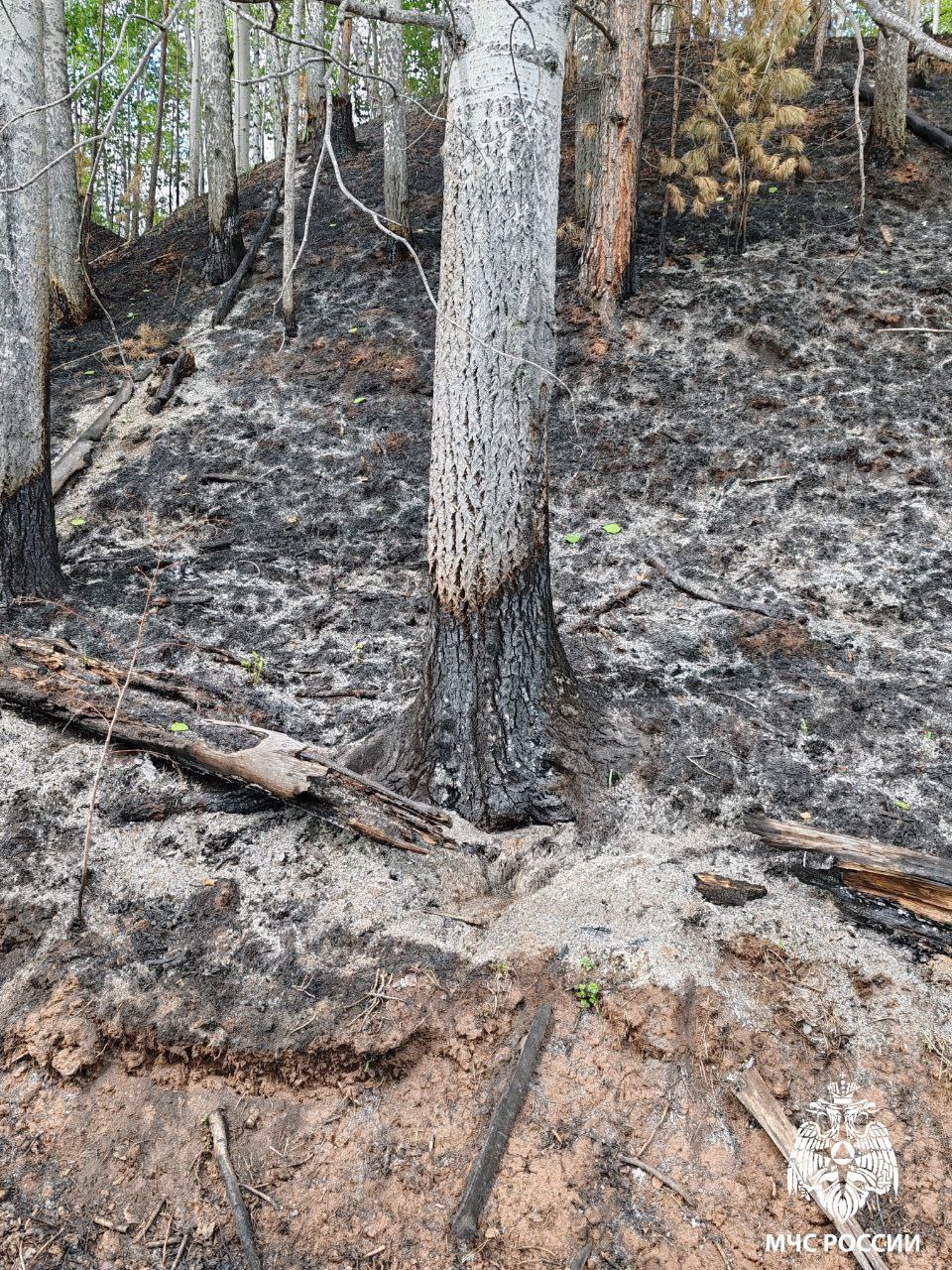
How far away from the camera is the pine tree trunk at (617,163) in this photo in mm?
7062

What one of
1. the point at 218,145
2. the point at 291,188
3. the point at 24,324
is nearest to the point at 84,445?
the point at 24,324

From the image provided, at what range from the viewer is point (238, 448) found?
694cm

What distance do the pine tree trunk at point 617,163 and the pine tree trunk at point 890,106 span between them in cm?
263

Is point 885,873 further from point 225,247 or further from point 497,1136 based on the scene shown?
point 225,247

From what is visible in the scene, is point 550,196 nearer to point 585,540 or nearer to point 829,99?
point 585,540

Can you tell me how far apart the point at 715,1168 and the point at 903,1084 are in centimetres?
64

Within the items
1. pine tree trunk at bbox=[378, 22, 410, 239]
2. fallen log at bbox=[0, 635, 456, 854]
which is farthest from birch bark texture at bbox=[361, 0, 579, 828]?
pine tree trunk at bbox=[378, 22, 410, 239]

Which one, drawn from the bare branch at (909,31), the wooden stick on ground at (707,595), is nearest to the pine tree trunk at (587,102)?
the wooden stick on ground at (707,595)

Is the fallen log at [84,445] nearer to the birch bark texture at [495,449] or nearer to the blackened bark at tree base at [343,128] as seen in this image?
the birch bark texture at [495,449]

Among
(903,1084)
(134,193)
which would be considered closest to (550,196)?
(903,1084)

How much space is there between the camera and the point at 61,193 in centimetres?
853

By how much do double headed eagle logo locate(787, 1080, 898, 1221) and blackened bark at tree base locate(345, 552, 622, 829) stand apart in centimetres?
142

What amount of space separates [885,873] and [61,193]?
9721mm

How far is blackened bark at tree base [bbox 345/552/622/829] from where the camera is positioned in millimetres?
3463
